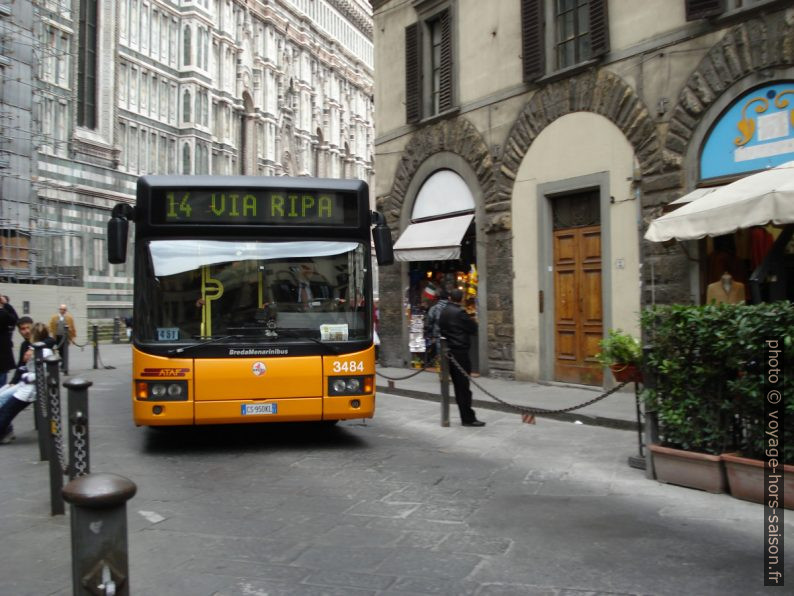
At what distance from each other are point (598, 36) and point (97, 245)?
32.0m

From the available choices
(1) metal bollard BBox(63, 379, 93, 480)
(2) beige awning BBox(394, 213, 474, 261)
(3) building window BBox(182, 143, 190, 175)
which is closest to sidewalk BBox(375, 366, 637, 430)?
(2) beige awning BBox(394, 213, 474, 261)

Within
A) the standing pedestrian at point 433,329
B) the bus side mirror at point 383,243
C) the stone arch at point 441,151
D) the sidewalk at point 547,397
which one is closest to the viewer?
the bus side mirror at point 383,243

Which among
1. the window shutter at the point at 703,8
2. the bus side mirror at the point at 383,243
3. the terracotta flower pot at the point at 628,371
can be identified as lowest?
the terracotta flower pot at the point at 628,371

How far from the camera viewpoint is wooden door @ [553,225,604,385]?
12781 mm

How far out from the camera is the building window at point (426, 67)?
16453mm

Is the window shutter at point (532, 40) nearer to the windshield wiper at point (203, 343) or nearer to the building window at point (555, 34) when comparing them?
the building window at point (555, 34)

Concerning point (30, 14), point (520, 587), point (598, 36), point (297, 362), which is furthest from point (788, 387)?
point (30, 14)

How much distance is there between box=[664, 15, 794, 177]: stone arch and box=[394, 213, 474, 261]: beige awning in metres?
4.92

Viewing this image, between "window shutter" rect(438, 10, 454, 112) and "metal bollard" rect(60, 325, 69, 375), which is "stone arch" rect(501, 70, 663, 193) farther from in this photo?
"metal bollard" rect(60, 325, 69, 375)

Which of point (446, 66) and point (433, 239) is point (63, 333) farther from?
point (446, 66)

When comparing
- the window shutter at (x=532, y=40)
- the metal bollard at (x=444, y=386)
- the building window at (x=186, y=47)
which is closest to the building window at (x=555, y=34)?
the window shutter at (x=532, y=40)

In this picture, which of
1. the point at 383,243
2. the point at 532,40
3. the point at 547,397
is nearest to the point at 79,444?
the point at 383,243

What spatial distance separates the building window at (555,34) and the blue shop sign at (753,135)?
2812mm

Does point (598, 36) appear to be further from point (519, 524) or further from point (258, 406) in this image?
point (519, 524)
